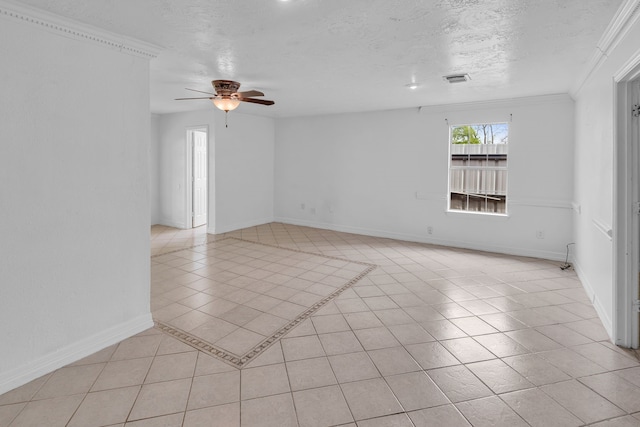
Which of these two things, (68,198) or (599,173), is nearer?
(68,198)

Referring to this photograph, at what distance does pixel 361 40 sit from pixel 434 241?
4.01m

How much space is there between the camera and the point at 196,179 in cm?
727

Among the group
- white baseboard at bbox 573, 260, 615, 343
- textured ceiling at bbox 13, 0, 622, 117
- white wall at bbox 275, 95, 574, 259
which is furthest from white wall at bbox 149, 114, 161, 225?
white baseboard at bbox 573, 260, 615, 343

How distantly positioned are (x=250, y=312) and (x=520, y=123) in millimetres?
4532

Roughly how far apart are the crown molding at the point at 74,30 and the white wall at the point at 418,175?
424 cm

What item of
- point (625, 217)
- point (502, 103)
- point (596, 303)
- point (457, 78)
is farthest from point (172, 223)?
point (625, 217)

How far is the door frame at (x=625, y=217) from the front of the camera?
2537 mm

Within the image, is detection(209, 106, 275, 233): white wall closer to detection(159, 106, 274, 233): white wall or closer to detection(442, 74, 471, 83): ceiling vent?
detection(159, 106, 274, 233): white wall

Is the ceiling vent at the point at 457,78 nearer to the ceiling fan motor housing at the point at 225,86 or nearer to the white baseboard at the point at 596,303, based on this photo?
the ceiling fan motor housing at the point at 225,86

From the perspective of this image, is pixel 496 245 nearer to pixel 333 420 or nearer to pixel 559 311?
pixel 559 311

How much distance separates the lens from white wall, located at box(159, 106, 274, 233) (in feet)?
21.3

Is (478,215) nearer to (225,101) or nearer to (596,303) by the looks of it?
(596,303)

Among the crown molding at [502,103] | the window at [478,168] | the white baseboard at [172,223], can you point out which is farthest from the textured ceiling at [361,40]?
the white baseboard at [172,223]

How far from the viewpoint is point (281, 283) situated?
157 inches
